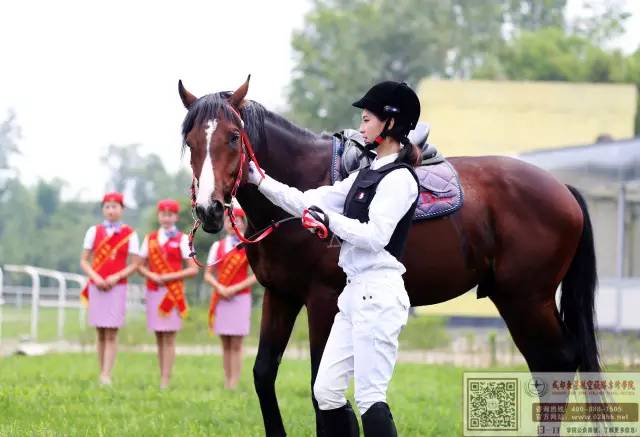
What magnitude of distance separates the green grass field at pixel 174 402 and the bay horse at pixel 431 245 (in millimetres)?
1222

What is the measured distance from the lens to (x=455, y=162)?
24.1ft

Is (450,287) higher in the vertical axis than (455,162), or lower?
lower

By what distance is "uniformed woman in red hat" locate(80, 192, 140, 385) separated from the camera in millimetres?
10914

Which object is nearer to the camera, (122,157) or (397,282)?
(397,282)

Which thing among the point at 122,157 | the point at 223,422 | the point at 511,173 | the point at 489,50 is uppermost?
the point at 489,50

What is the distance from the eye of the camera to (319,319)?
243 inches

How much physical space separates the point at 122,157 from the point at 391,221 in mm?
71484

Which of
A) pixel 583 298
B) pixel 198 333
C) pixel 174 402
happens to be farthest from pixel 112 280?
pixel 198 333

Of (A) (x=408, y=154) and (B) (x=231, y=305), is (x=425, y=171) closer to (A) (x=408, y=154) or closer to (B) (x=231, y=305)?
(A) (x=408, y=154)

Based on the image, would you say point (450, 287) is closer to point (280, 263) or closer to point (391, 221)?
point (280, 263)

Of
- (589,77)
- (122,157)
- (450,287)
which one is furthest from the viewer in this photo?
(122,157)

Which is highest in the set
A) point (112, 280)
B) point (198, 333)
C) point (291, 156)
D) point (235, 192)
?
point (291, 156)

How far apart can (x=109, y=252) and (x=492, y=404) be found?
541 cm

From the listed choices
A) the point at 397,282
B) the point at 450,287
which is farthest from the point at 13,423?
the point at 397,282
